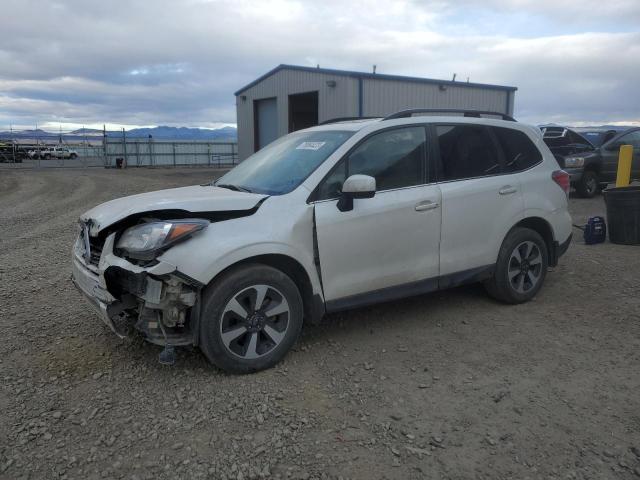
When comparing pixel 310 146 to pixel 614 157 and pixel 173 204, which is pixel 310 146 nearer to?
pixel 173 204

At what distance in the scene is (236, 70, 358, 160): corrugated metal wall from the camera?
736 inches

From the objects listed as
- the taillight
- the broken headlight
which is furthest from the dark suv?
the broken headlight

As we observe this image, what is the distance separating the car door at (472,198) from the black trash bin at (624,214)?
11.9ft

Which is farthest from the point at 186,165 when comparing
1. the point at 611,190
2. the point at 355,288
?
the point at 355,288

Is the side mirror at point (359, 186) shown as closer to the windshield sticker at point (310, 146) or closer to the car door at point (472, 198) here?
the windshield sticker at point (310, 146)

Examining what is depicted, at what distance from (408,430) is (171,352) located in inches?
61.2

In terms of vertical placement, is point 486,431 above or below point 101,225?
below

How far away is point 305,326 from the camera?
4.62 meters

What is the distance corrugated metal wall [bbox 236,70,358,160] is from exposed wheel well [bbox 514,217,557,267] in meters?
13.6

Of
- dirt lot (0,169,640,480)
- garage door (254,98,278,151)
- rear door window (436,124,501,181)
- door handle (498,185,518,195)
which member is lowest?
dirt lot (0,169,640,480)

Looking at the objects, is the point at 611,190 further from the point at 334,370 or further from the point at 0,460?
the point at 0,460

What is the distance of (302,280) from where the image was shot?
3.90 meters

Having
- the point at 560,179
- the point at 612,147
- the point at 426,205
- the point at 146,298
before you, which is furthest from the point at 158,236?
the point at 612,147

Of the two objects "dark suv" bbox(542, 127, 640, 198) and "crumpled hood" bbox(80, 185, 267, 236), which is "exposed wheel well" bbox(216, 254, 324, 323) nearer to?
"crumpled hood" bbox(80, 185, 267, 236)
